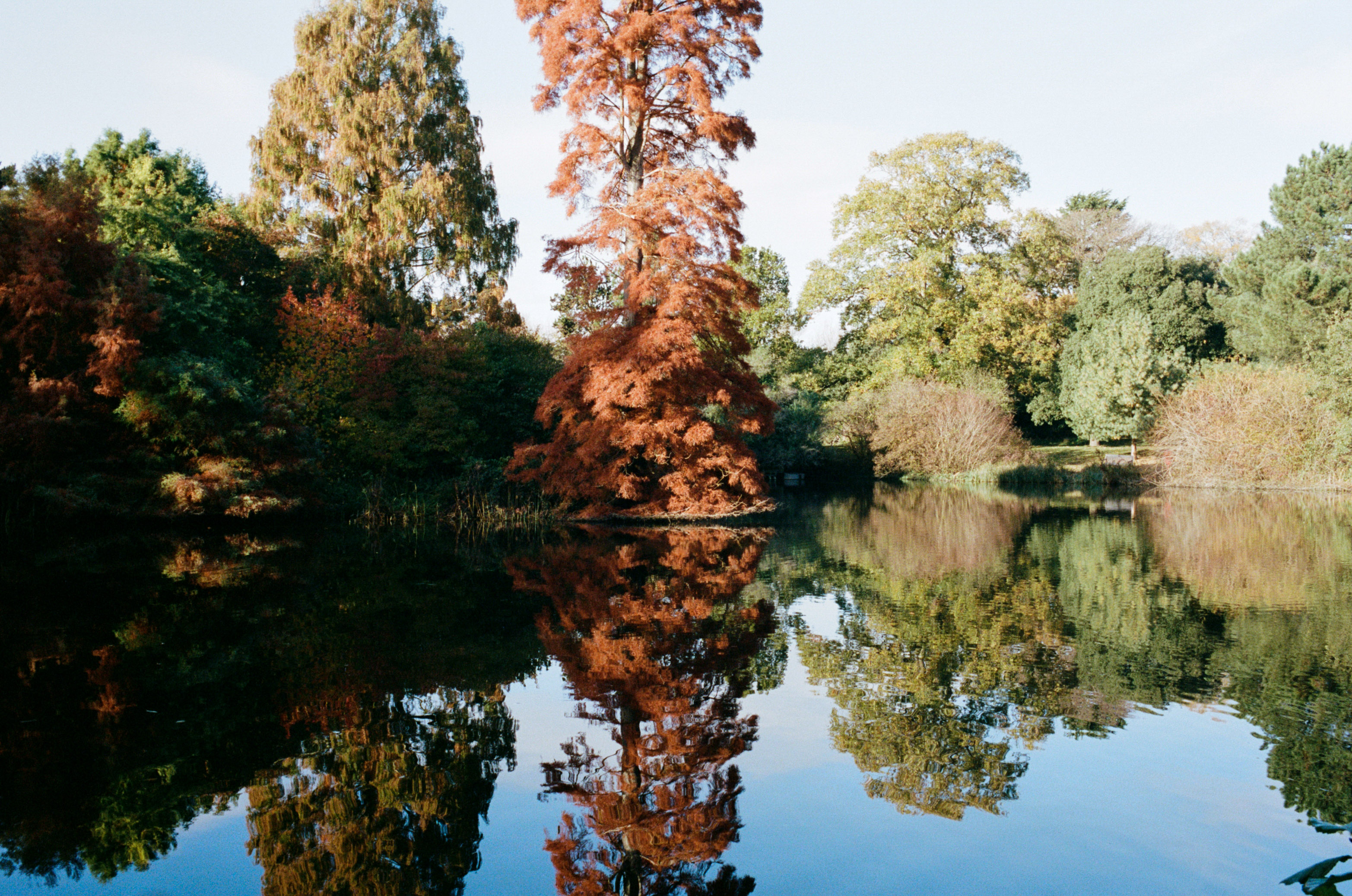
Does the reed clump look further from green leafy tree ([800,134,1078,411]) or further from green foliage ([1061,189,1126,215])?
green foliage ([1061,189,1126,215])

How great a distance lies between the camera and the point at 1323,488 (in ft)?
82.9

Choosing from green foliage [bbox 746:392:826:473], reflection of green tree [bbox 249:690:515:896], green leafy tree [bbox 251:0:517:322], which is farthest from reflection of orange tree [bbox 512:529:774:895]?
green foliage [bbox 746:392:826:473]

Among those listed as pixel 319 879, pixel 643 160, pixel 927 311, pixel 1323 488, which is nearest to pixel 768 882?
pixel 319 879

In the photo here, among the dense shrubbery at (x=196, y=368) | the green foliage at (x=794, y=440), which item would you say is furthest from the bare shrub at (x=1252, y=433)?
the dense shrubbery at (x=196, y=368)

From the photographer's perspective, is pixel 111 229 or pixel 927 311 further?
pixel 927 311

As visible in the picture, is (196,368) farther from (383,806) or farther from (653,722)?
(383,806)

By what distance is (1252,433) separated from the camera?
2594 cm

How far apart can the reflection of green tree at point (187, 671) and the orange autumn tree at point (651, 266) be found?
6.22 metres

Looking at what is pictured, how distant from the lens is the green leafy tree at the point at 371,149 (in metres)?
24.6

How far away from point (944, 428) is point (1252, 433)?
8791 mm

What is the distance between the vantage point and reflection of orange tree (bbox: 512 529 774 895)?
12.5 feet

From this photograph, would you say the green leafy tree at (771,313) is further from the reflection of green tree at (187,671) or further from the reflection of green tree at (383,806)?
the reflection of green tree at (383,806)

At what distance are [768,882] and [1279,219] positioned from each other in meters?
39.0

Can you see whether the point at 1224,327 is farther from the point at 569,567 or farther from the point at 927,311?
the point at 569,567
